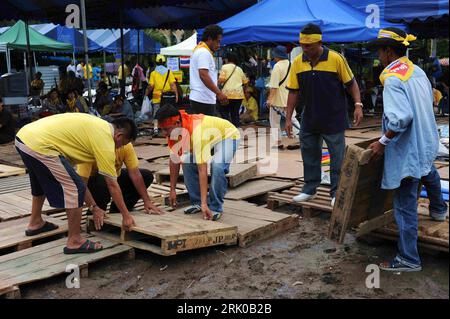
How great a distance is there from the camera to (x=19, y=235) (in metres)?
4.51

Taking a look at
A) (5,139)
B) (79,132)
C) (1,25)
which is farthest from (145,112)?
(1,25)

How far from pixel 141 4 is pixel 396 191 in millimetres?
10308

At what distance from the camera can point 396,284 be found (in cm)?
345

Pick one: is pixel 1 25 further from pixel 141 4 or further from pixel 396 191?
pixel 396 191

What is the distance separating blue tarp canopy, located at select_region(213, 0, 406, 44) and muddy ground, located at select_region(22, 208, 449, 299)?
22.8ft

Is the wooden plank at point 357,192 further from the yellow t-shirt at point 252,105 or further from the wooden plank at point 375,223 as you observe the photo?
the yellow t-shirt at point 252,105

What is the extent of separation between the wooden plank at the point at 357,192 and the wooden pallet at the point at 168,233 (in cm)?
92

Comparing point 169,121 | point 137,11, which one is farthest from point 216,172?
point 137,11

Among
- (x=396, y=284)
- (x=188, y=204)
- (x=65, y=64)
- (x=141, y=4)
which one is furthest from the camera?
(x=65, y=64)

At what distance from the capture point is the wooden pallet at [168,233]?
390 cm

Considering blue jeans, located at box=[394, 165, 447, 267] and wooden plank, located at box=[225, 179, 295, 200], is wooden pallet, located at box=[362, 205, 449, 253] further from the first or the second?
wooden plank, located at box=[225, 179, 295, 200]

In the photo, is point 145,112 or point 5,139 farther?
point 145,112

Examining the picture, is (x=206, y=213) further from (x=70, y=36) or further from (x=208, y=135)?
(x=70, y=36)

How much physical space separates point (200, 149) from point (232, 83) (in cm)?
591
